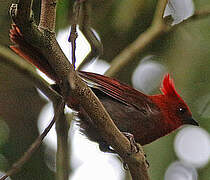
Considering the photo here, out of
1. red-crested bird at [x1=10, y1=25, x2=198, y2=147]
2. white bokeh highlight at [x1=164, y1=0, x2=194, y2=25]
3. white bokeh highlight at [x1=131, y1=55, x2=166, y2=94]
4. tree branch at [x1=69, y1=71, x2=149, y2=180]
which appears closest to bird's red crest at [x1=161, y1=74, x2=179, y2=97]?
red-crested bird at [x1=10, y1=25, x2=198, y2=147]

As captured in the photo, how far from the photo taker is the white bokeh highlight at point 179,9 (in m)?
4.18

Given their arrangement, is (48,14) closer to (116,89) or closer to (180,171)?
(116,89)

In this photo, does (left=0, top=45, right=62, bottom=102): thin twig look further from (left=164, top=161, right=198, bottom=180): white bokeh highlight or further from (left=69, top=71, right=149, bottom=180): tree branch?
(left=164, top=161, right=198, bottom=180): white bokeh highlight

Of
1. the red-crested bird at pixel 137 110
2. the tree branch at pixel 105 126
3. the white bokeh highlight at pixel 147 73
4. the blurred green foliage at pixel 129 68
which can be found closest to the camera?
the tree branch at pixel 105 126

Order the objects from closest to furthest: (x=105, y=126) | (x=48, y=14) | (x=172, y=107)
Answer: (x=48, y=14) → (x=105, y=126) → (x=172, y=107)

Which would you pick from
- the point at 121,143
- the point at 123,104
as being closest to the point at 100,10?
the point at 123,104

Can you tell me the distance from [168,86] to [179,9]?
77 cm

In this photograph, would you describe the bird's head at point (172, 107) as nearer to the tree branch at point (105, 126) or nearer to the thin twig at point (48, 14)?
the tree branch at point (105, 126)

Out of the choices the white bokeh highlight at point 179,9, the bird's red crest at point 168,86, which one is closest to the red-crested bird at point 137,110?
the bird's red crest at point 168,86

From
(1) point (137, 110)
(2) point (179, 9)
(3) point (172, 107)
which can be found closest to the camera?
(1) point (137, 110)

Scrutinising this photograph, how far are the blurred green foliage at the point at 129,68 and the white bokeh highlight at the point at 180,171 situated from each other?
0.20 feet

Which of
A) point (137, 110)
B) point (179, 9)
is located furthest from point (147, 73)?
point (137, 110)

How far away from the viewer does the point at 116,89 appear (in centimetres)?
342

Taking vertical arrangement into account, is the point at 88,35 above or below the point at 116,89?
above
